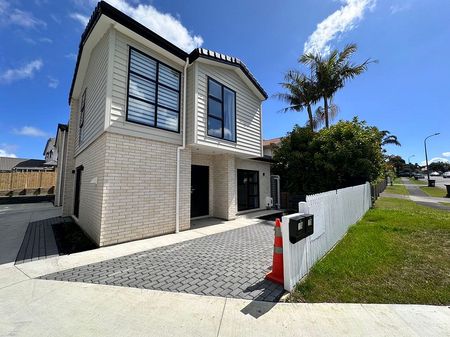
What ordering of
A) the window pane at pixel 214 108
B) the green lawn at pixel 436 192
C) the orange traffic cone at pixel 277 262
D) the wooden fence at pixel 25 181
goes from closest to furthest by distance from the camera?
the orange traffic cone at pixel 277 262 < the window pane at pixel 214 108 < the wooden fence at pixel 25 181 < the green lawn at pixel 436 192

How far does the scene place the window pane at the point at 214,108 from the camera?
8.20 metres

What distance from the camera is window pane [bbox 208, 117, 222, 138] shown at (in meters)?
8.08

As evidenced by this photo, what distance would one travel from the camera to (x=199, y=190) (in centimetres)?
973

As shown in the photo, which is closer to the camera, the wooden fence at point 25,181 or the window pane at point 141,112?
the window pane at point 141,112

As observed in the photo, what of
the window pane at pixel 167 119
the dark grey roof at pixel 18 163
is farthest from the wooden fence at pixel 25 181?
the window pane at pixel 167 119

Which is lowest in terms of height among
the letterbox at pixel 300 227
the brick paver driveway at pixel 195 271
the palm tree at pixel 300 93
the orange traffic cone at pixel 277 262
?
the brick paver driveway at pixel 195 271

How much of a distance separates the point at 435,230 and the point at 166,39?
10672mm

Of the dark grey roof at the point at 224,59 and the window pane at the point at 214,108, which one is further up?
the dark grey roof at the point at 224,59

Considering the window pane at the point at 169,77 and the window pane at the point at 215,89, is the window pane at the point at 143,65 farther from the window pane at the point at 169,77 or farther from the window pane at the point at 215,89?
the window pane at the point at 215,89

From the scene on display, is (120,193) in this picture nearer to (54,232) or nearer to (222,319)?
(54,232)

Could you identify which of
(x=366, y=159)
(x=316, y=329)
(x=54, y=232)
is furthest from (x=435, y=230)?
(x=54, y=232)

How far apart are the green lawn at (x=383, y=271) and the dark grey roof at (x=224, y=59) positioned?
295 inches

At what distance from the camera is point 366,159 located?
435 inches

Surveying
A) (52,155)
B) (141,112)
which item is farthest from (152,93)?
(52,155)
